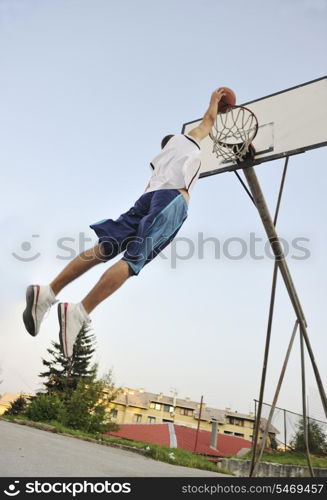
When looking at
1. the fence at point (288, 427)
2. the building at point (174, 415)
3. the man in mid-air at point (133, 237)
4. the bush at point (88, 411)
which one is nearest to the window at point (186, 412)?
the building at point (174, 415)

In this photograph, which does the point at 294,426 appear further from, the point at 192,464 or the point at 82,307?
the point at 82,307

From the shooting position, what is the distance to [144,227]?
2.37 meters

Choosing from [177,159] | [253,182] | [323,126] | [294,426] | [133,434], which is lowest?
[133,434]

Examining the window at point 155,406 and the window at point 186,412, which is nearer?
the window at point 186,412

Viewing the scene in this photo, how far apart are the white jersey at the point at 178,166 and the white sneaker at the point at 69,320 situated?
0.99 metres

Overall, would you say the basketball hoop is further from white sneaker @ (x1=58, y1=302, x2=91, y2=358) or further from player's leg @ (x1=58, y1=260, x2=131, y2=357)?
white sneaker @ (x1=58, y1=302, x2=91, y2=358)

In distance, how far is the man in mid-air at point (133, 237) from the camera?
2.14 m

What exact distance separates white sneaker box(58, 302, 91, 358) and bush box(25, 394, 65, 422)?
12.7m

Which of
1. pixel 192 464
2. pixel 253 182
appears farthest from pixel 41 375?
pixel 253 182

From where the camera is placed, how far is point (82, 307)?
2131 mm

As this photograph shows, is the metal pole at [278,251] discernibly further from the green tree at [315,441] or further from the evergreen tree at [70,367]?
the evergreen tree at [70,367]

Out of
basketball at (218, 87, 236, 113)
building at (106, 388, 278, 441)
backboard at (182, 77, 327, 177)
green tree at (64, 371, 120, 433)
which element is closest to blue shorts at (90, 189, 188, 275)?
basketball at (218, 87, 236, 113)

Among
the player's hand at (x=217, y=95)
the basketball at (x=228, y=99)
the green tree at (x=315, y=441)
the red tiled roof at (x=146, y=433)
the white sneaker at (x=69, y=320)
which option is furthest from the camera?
the red tiled roof at (x=146, y=433)
